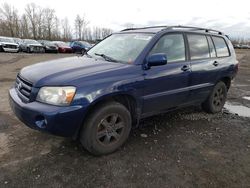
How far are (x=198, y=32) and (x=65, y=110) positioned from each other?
10.5ft

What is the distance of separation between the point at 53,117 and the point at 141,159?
1.33m

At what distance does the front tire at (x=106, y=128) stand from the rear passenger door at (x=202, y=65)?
1.64 metres

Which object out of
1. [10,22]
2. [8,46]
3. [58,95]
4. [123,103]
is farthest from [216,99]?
[10,22]

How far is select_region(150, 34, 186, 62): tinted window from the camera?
12.9ft

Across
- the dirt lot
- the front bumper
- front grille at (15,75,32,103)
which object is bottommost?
the dirt lot

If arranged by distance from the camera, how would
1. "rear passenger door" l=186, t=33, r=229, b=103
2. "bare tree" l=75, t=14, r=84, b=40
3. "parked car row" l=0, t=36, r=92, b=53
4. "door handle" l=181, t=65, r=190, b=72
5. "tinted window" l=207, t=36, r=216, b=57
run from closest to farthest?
"door handle" l=181, t=65, r=190, b=72 → "rear passenger door" l=186, t=33, r=229, b=103 → "tinted window" l=207, t=36, r=216, b=57 → "parked car row" l=0, t=36, r=92, b=53 → "bare tree" l=75, t=14, r=84, b=40

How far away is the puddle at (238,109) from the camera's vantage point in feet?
18.8

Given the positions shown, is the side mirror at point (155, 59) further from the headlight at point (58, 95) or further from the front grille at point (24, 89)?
the front grille at point (24, 89)

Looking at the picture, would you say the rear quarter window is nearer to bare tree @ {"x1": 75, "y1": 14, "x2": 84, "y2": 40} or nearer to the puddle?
the puddle

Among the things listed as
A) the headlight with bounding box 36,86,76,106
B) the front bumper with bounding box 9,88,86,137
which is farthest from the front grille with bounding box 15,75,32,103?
the headlight with bounding box 36,86,76,106

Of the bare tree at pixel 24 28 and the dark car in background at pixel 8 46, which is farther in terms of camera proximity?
the bare tree at pixel 24 28

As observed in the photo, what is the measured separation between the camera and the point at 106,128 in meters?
3.42

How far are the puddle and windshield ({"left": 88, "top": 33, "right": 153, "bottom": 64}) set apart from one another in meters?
3.18

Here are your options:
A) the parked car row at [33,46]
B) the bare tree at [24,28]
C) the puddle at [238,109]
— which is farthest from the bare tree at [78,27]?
the puddle at [238,109]
